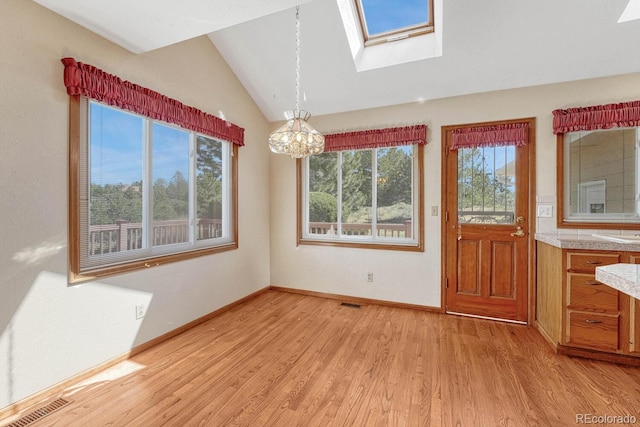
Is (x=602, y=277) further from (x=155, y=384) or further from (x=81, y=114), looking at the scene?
(x=81, y=114)

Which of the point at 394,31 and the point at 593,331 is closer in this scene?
the point at 593,331

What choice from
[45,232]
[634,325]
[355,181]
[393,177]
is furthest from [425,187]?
[45,232]

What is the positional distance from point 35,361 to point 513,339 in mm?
3751

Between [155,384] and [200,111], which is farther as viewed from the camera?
[200,111]

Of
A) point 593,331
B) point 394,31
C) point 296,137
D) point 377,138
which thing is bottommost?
point 593,331

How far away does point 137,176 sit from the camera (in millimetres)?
2459

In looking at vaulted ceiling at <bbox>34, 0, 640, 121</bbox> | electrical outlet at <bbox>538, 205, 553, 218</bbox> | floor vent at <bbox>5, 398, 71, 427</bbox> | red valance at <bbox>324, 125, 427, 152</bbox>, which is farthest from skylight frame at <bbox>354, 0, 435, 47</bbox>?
floor vent at <bbox>5, 398, 71, 427</bbox>

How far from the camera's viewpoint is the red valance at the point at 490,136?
296 cm

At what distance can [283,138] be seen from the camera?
80.5 inches

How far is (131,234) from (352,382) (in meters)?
2.16

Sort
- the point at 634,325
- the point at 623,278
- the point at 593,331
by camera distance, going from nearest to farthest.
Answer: the point at 623,278, the point at 634,325, the point at 593,331

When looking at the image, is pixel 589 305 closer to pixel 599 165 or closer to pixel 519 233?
pixel 519 233

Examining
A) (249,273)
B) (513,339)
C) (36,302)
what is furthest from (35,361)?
(513,339)

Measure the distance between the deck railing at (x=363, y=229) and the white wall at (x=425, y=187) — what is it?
23 centimetres
